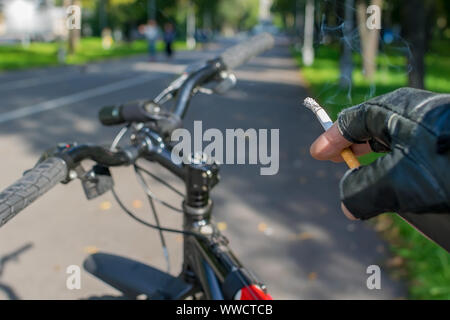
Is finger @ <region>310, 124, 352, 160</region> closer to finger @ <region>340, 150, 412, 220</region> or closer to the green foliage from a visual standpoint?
finger @ <region>340, 150, 412, 220</region>

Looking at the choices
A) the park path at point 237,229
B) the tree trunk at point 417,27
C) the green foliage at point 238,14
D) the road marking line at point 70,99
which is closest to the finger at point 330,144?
the park path at point 237,229

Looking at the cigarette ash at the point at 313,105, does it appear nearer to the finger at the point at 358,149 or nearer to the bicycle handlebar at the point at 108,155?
the finger at the point at 358,149

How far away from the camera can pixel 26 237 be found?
13.5 feet

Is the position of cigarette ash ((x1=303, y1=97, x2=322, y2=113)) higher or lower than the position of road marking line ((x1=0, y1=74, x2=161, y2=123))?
higher

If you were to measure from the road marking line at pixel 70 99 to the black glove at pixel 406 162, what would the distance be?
A: 8.88 meters

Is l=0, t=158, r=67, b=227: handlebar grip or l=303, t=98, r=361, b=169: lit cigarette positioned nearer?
l=303, t=98, r=361, b=169: lit cigarette

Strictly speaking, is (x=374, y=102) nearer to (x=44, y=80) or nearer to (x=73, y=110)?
(x=73, y=110)

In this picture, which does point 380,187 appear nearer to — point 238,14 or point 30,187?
point 30,187

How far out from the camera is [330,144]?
0.92 metres

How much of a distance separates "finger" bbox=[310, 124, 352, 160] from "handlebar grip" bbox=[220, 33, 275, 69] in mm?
942

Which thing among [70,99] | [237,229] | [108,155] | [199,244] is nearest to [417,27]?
[237,229]

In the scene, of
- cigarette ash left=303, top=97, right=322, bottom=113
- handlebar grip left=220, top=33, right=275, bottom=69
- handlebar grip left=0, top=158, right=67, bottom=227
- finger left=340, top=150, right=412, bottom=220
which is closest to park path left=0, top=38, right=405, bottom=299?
handlebar grip left=220, top=33, right=275, bottom=69

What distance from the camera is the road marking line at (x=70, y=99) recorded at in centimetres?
931

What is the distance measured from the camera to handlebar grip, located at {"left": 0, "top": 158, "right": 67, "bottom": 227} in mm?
1075
